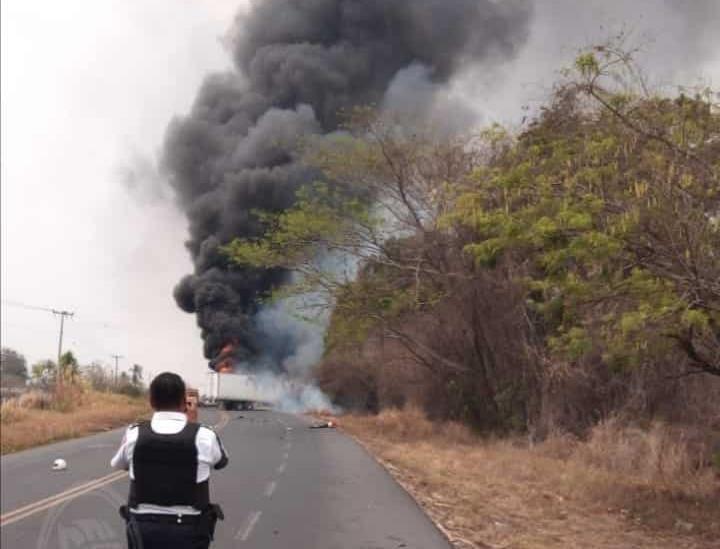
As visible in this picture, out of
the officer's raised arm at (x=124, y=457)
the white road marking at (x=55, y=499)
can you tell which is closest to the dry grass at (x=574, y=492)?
the white road marking at (x=55, y=499)

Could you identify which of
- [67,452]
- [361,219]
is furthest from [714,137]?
[361,219]

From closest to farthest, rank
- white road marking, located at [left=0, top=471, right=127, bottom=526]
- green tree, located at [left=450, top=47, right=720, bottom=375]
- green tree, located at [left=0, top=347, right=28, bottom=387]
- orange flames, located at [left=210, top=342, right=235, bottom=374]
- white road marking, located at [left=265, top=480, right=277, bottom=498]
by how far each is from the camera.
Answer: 1. white road marking, located at [left=0, top=471, right=127, bottom=526]
2. green tree, located at [left=450, top=47, right=720, bottom=375]
3. white road marking, located at [left=265, top=480, right=277, bottom=498]
4. orange flames, located at [left=210, top=342, right=235, bottom=374]
5. green tree, located at [left=0, top=347, right=28, bottom=387]

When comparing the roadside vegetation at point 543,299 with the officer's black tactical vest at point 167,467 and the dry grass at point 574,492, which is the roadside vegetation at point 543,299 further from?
the officer's black tactical vest at point 167,467

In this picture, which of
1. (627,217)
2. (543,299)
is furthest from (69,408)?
(627,217)

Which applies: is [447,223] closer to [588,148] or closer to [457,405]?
[588,148]

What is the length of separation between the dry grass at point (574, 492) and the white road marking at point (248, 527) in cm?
204

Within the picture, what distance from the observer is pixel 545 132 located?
11773mm

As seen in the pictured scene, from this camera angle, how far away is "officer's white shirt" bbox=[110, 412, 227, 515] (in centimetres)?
393

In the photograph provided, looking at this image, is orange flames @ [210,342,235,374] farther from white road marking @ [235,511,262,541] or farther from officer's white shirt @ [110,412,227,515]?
officer's white shirt @ [110,412,227,515]

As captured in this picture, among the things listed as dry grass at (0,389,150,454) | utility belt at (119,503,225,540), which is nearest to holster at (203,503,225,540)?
utility belt at (119,503,225,540)

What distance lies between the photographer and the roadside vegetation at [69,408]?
53.1 feet

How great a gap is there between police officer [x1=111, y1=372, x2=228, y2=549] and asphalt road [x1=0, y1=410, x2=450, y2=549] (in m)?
3.11

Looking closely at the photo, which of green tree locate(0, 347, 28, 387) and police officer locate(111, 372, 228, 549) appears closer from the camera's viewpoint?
police officer locate(111, 372, 228, 549)

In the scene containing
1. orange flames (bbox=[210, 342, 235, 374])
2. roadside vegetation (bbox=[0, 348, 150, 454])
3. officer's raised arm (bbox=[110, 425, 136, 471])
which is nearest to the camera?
officer's raised arm (bbox=[110, 425, 136, 471])
